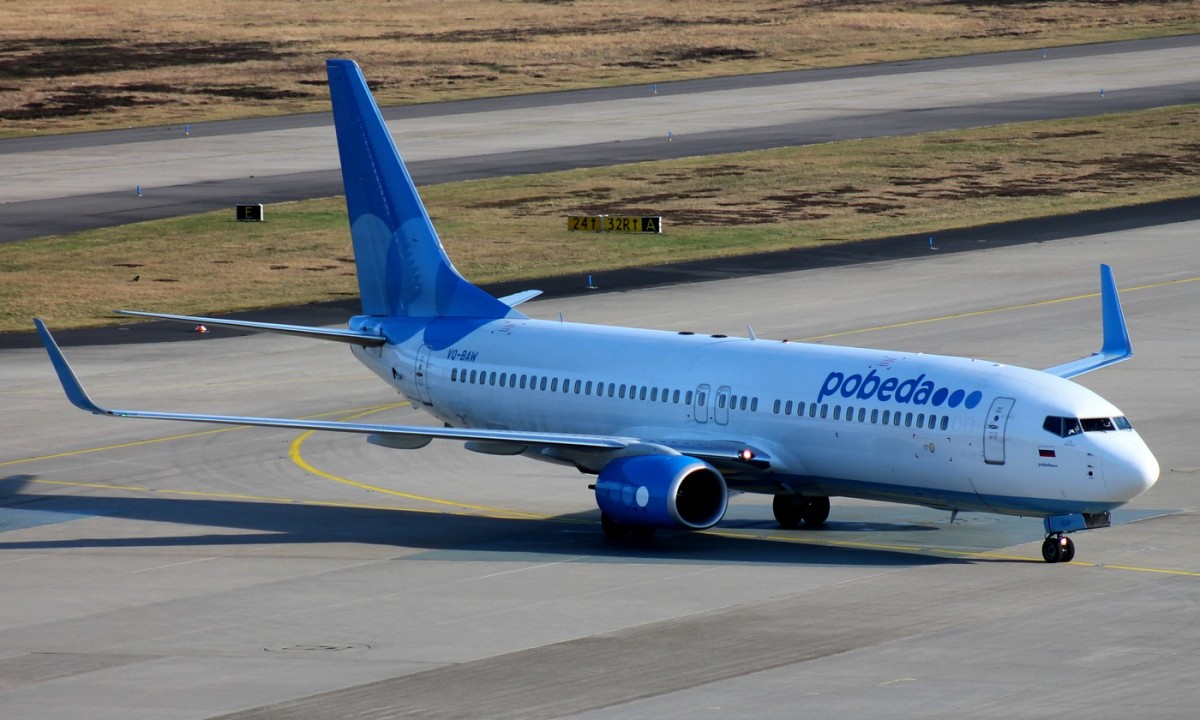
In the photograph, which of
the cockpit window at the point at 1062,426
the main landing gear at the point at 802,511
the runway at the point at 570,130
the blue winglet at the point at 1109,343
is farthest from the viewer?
the runway at the point at 570,130

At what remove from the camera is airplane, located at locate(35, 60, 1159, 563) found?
38938mm

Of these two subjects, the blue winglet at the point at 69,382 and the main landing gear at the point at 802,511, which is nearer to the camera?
the blue winglet at the point at 69,382

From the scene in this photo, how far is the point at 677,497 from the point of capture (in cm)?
4112

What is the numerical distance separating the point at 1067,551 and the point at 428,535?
13421 millimetres

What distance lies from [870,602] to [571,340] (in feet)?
42.7

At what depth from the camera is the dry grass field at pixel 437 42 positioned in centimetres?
13888

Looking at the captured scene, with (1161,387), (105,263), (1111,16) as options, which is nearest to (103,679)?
(1161,387)

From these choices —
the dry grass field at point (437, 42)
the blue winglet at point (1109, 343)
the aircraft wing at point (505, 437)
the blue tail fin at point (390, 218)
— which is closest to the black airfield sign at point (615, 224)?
the blue tail fin at point (390, 218)

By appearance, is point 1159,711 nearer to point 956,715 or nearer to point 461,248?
point 956,715

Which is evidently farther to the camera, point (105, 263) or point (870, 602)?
point (105, 263)

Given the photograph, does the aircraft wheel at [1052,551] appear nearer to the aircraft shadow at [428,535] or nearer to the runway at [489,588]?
the runway at [489,588]

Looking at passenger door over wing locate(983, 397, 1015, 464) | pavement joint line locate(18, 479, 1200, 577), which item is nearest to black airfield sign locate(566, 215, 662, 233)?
pavement joint line locate(18, 479, 1200, 577)

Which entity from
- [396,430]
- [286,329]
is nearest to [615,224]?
[286,329]

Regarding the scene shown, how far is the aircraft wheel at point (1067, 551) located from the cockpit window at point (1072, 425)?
223 centimetres
